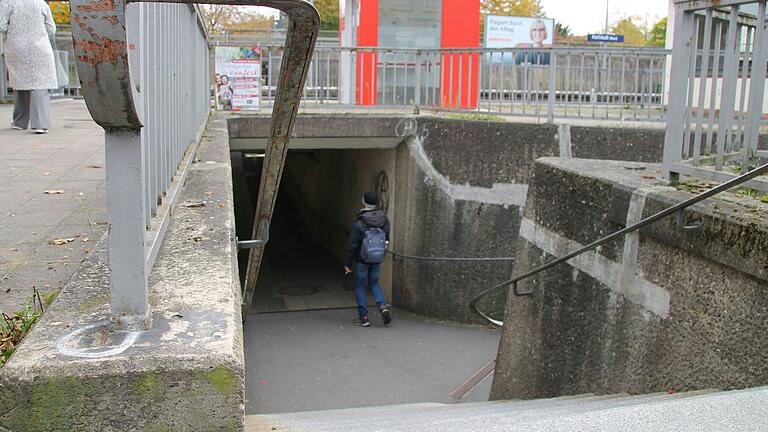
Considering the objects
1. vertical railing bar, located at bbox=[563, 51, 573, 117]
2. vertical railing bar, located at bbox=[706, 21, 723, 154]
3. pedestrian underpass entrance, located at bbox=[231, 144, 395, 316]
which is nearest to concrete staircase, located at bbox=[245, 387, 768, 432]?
vertical railing bar, located at bbox=[706, 21, 723, 154]

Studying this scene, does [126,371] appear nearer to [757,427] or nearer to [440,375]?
[757,427]

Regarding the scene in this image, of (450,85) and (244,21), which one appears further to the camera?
→ (244,21)

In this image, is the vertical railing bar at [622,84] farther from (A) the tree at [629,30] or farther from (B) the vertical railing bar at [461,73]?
(A) the tree at [629,30]

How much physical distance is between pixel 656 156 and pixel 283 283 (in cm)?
579

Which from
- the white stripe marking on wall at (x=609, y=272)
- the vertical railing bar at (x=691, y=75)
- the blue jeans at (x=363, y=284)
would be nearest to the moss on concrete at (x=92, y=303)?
the white stripe marking on wall at (x=609, y=272)

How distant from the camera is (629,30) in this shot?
57.4m

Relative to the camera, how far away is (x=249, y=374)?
760 centimetres

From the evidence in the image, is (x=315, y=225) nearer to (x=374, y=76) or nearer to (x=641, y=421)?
(x=374, y=76)

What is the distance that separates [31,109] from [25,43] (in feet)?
2.49

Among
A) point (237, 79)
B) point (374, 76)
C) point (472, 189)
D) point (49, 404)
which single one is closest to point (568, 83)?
point (472, 189)

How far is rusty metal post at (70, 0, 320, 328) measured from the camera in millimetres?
1544

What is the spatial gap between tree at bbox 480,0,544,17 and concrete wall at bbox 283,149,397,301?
25.7 metres

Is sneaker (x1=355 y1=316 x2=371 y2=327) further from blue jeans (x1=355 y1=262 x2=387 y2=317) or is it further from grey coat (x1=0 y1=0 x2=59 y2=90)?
grey coat (x1=0 y1=0 x2=59 y2=90)

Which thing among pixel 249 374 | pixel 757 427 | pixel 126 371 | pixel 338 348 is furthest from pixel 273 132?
pixel 338 348
